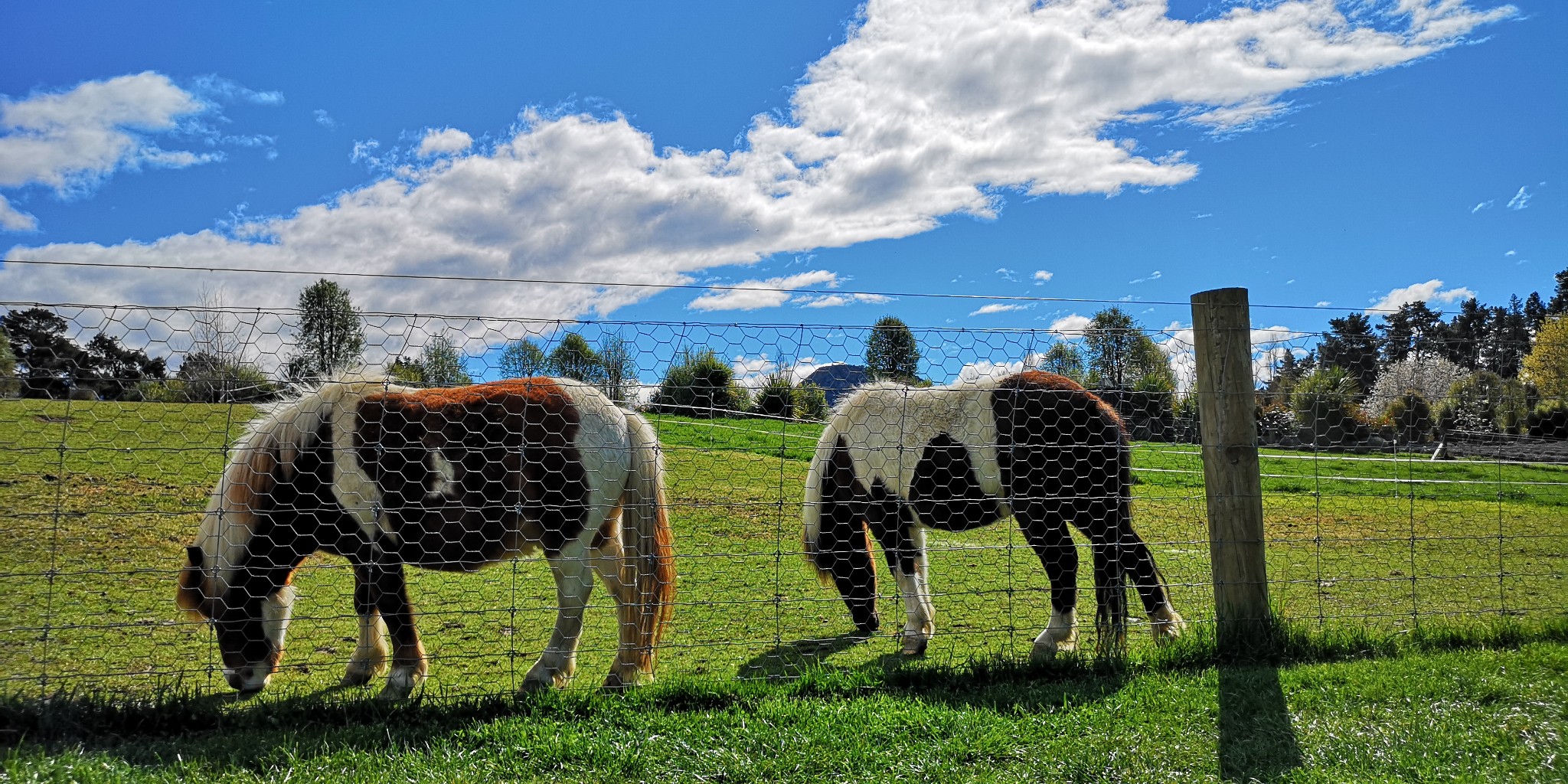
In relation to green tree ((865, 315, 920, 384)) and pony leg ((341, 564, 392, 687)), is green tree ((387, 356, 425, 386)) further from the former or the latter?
green tree ((865, 315, 920, 384))

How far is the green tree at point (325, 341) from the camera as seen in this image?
414 cm

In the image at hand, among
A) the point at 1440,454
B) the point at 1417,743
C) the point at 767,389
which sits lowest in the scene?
the point at 1417,743

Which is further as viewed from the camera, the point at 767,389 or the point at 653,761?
the point at 767,389

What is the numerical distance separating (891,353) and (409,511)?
284 cm

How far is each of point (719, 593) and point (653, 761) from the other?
3053 millimetres

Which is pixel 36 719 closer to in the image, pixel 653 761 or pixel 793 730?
pixel 653 761

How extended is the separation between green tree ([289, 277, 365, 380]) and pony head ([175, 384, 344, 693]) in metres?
0.24

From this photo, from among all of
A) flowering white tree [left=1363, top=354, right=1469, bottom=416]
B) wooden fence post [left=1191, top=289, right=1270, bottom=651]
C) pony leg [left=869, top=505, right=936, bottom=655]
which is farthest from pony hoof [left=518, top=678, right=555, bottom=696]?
flowering white tree [left=1363, top=354, right=1469, bottom=416]

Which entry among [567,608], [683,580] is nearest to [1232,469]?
[567,608]

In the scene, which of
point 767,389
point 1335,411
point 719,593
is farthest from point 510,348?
point 1335,411

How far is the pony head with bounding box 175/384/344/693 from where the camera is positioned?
4.20m

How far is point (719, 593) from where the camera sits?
6.20 m

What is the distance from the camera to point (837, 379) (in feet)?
17.6

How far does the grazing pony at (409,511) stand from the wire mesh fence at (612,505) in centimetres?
2
